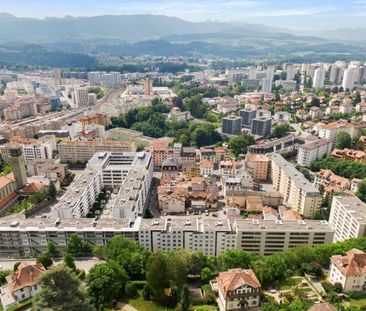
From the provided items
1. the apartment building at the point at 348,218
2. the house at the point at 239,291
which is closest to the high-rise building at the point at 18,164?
the house at the point at 239,291

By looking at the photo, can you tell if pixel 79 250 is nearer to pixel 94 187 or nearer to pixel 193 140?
pixel 94 187

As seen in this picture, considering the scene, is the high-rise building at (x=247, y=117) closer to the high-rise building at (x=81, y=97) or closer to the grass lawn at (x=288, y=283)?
the high-rise building at (x=81, y=97)

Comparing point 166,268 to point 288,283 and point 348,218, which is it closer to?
point 288,283

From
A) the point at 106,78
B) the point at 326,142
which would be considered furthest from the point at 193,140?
the point at 106,78

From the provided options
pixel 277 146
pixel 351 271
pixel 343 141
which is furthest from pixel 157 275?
pixel 343 141

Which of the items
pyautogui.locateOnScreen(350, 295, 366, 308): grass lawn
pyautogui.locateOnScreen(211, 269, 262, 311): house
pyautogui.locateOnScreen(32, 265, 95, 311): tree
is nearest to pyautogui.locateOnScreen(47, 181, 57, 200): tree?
pyautogui.locateOnScreen(32, 265, 95, 311): tree
